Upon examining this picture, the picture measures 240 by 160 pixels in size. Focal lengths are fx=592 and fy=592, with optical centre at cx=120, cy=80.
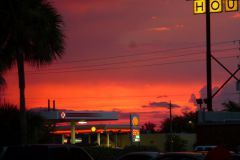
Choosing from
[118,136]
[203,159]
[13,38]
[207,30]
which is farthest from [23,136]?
[118,136]

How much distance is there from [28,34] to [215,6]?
29.2 meters

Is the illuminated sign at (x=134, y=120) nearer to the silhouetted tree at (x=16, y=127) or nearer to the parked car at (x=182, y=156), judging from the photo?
the silhouetted tree at (x=16, y=127)

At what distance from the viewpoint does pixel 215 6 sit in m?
50.6

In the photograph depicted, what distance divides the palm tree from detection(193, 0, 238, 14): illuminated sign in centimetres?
2650

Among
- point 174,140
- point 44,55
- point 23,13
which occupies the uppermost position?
point 23,13

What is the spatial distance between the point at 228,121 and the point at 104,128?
27307 mm

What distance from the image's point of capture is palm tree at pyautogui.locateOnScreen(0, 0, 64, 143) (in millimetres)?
23859

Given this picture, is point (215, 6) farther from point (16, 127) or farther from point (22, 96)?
point (22, 96)

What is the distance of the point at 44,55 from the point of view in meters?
25.7

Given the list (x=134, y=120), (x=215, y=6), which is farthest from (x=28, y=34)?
(x=215, y=6)

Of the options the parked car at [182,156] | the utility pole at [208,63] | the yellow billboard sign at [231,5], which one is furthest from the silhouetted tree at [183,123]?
the parked car at [182,156]

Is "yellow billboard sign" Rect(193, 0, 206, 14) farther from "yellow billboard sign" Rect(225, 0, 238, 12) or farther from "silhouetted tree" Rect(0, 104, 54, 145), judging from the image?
"silhouetted tree" Rect(0, 104, 54, 145)

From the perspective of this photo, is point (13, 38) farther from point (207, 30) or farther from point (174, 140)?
Result: point (174, 140)

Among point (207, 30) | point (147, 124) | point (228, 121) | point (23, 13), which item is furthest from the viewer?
point (147, 124)
